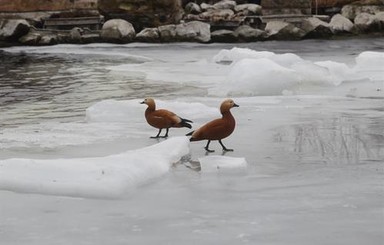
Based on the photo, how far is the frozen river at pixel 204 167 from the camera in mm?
3576

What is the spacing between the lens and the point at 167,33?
26016mm

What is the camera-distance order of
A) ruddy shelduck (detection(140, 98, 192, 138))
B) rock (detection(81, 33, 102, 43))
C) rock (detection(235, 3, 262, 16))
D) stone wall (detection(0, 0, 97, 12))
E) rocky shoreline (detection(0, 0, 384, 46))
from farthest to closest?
rock (detection(235, 3, 262, 16)), stone wall (detection(0, 0, 97, 12)), rock (detection(81, 33, 102, 43)), rocky shoreline (detection(0, 0, 384, 46)), ruddy shelduck (detection(140, 98, 192, 138))

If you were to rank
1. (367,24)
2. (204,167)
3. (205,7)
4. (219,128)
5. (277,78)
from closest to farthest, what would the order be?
1. (204,167)
2. (219,128)
3. (277,78)
4. (367,24)
5. (205,7)

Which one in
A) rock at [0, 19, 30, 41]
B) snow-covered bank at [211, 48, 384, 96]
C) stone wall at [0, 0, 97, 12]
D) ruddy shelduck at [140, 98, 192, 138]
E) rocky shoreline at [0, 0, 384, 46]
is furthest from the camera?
stone wall at [0, 0, 97, 12]

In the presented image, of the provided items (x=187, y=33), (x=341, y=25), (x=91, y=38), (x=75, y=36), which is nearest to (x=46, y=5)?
(x=75, y=36)

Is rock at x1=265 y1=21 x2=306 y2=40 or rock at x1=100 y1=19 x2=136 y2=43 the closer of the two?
rock at x1=100 y1=19 x2=136 y2=43

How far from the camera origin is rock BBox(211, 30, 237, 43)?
25672 mm

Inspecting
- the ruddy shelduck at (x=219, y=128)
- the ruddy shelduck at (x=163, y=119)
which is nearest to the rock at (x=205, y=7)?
the ruddy shelduck at (x=163, y=119)

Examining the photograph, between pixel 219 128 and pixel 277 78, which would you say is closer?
pixel 219 128

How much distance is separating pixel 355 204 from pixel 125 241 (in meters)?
1.35

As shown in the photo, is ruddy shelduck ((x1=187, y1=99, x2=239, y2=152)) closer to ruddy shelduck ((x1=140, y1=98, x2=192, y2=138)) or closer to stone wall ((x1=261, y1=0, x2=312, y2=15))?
ruddy shelduck ((x1=140, y1=98, x2=192, y2=138))

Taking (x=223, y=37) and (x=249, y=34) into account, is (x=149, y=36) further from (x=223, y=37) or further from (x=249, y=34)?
(x=249, y=34)

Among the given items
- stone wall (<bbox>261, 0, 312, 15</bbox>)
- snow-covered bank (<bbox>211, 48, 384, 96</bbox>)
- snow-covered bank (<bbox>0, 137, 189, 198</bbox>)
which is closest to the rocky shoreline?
stone wall (<bbox>261, 0, 312, 15</bbox>)

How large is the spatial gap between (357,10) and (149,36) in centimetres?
930
